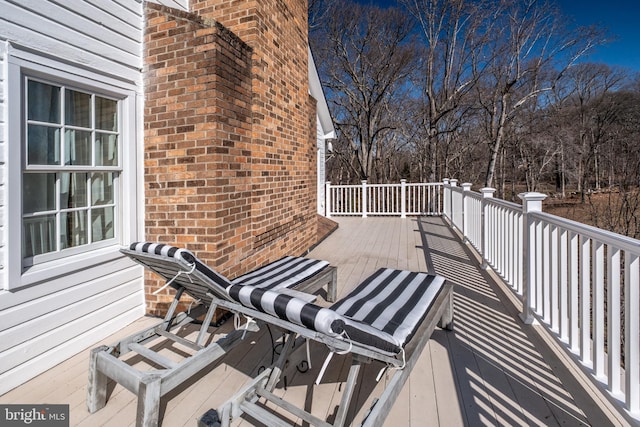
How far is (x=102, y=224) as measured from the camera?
3.01 metres

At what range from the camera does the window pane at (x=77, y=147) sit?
2645 mm

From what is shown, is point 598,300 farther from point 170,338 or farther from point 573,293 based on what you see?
point 170,338

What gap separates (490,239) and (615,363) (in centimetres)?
281

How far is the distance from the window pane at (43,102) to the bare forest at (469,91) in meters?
9.43

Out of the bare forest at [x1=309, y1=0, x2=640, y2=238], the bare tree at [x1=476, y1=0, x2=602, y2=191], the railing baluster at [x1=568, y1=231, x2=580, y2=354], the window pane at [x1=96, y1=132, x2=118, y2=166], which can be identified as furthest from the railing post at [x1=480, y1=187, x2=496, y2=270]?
the bare tree at [x1=476, y1=0, x2=602, y2=191]

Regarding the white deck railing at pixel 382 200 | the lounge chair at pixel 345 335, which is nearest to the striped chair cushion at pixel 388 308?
the lounge chair at pixel 345 335

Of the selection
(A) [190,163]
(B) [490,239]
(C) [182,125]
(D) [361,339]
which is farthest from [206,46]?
(B) [490,239]

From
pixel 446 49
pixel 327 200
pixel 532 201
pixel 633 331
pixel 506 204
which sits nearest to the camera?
pixel 633 331

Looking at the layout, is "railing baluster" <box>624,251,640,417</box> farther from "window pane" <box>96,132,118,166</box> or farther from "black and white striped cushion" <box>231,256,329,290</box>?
"window pane" <box>96,132,118,166</box>

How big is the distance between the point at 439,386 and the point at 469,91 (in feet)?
51.6

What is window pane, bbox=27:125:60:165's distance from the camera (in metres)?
2.39

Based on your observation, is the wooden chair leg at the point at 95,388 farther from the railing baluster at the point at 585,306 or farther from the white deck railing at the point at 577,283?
the railing baluster at the point at 585,306

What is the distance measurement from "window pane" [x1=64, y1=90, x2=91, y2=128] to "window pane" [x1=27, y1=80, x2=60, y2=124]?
0.23ft

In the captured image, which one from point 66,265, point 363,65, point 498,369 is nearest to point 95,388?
point 66,265
